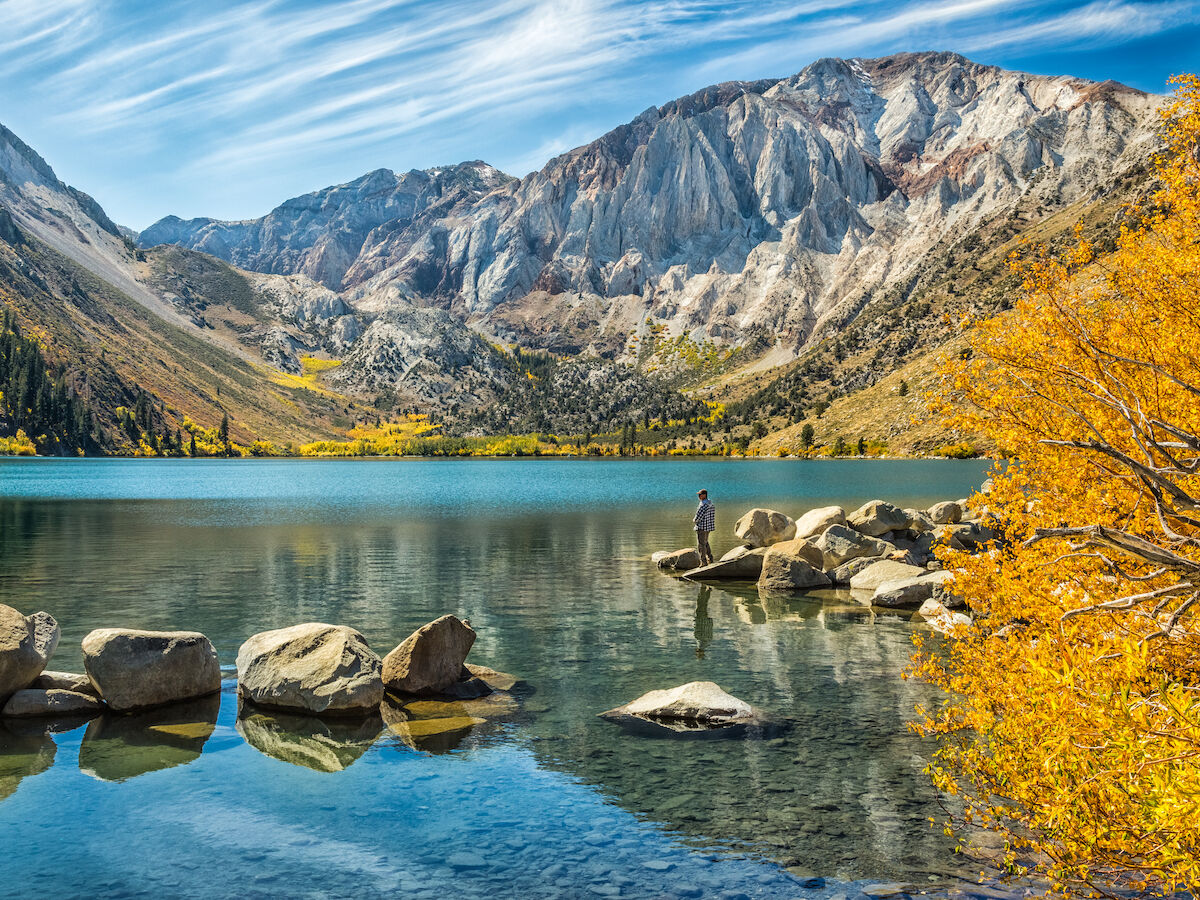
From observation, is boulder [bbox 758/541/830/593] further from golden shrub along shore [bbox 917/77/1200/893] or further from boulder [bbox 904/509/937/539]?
golden shrub along shore [bbox 917/77/1200/893]

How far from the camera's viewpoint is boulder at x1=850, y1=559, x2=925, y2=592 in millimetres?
42156

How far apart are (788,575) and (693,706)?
78.1ft

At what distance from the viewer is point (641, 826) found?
50.5ft

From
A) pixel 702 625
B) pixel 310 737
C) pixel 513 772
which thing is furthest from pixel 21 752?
pixel 702 625

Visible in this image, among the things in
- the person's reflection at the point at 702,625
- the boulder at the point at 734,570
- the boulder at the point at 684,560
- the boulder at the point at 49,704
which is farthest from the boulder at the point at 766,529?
the boulder at the point at 49,704

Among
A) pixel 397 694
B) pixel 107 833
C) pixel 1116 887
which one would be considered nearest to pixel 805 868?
pixel 1116 887

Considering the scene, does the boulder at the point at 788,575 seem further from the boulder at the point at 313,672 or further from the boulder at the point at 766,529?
the boulder at the point at 313,672

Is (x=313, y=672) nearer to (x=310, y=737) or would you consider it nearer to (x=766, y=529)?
(x=310, y=737)

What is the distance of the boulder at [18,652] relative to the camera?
71.9 ft

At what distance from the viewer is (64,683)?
23156 mm

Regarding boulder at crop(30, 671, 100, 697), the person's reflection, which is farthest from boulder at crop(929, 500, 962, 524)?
boulder at crop(30, 671, 100, 697)

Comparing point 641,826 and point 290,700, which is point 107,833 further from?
point 641,826

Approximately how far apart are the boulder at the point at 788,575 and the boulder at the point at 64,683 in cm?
3224

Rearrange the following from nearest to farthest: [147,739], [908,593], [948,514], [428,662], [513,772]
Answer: [513,772] < [147,739] < [428,662] < [908,593] < [948,514]
